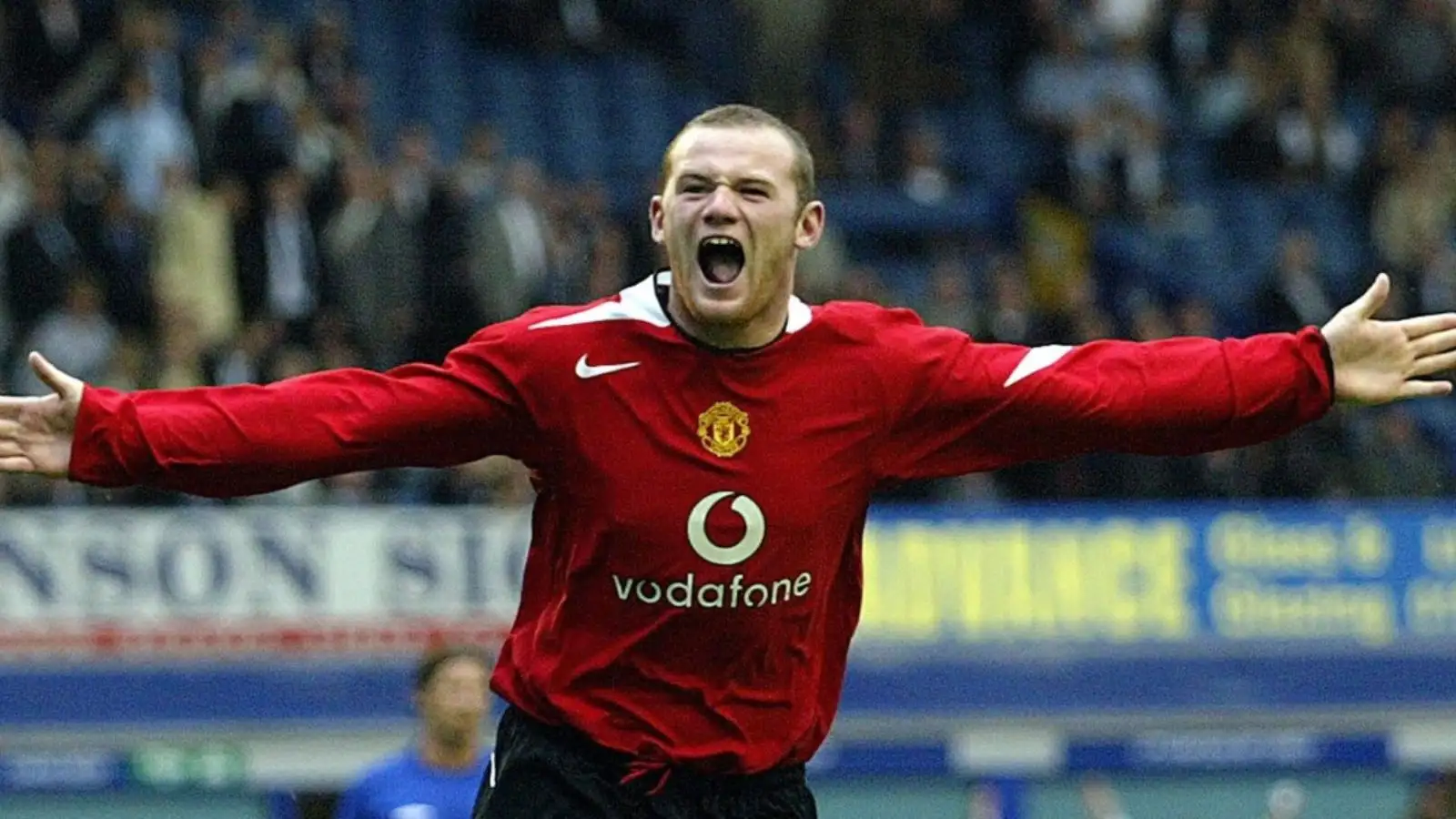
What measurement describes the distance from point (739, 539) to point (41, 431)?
4.24ft

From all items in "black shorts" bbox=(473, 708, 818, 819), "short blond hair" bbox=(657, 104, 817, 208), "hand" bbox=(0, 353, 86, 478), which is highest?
"short blond hair" bbox=(657, 104, 817, 208)

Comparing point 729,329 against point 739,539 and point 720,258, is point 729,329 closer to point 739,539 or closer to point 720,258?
point 720,258

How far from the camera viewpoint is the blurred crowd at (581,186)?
14547 millimetres

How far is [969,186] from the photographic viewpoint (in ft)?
62.4

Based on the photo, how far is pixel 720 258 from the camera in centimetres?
570

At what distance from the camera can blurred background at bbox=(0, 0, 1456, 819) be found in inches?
523

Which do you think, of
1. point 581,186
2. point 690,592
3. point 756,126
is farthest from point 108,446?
point 581,186

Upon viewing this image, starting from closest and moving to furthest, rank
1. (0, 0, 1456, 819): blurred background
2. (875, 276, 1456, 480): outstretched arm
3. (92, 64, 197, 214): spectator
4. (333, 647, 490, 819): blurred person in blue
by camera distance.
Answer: (875, 276, 1456, 480): outstretched arm < (333, 647, 490, 819): blurred person in blue < (0, 0, 1456, 819): blurred background < (92, 64, 197, 214): spectator

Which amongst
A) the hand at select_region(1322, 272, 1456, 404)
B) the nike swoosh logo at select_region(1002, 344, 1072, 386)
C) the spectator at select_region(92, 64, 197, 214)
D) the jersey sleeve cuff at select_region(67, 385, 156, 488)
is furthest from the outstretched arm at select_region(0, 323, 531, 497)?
the spectator at select_region(92, 64, 197, 214)

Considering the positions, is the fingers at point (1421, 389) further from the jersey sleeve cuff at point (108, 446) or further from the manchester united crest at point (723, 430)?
the jersey sleeve cuff at point (108, 446)

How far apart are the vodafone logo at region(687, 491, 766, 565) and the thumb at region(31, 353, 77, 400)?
3.78 ft

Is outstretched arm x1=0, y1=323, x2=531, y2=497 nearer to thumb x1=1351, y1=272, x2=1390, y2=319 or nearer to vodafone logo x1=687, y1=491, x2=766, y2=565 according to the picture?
vodafone logo x1=687, y1=491, x2=766, y2=565

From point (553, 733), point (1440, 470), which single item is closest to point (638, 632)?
point (553, 733)

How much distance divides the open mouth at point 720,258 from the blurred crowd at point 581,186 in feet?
26.5
